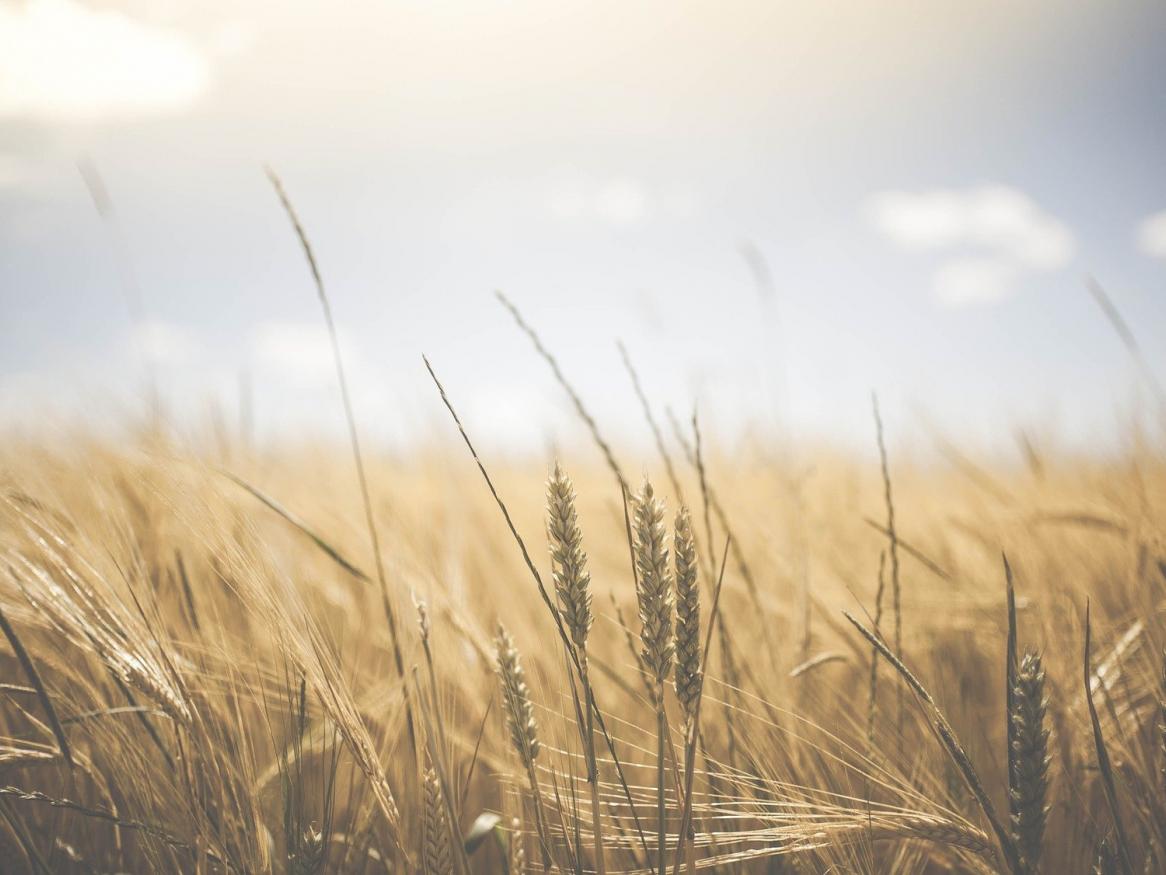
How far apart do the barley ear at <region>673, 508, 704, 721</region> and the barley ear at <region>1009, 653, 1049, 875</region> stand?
0.28 m

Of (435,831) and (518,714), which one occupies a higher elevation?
(518,714)

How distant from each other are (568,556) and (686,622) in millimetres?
119

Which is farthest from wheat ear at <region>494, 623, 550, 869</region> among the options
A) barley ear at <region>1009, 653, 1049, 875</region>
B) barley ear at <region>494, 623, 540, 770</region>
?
barley ear at <region>1009, 653, 1049, 875</region>

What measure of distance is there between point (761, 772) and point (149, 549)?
1023 mm

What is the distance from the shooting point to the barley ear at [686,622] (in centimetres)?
50

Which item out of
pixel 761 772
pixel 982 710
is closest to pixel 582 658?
pixel 761 772

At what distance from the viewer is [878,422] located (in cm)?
76

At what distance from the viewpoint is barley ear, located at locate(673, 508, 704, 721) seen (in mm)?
500

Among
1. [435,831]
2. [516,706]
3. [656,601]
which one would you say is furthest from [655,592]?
[435,831]

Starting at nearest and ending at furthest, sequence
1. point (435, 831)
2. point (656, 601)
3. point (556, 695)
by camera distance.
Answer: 1. point (656, 601)
2. point (435, 831)
3. point (556, 695)

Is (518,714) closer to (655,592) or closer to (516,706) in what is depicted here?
(516,706)

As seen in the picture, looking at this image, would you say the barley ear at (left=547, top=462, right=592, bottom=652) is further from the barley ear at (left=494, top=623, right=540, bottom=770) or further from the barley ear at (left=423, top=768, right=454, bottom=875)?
the barley ear at (left=423, top=768, right=454, bottom=875)

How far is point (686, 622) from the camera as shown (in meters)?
0.50

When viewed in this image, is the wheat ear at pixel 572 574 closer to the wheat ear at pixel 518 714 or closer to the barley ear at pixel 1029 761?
the wheat ear at pixel 518 714
